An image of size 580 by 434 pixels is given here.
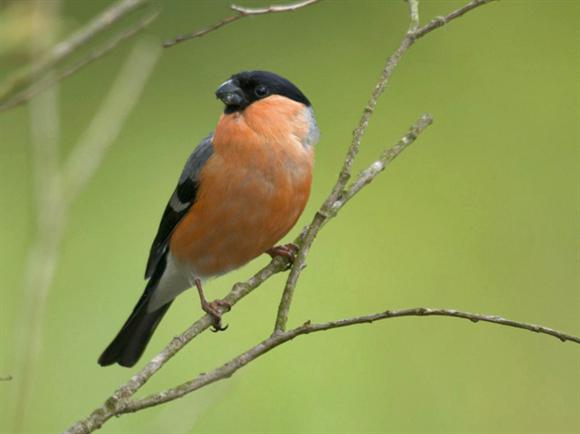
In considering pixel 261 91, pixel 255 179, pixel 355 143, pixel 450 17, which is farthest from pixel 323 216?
pixel 261 91

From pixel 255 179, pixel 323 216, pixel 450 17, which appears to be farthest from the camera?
pixel 255 179

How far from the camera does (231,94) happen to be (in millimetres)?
2955

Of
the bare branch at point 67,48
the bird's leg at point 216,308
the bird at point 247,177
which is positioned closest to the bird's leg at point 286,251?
the bird at point 247,177

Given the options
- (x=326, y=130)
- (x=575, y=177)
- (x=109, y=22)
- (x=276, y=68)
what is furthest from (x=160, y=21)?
(x=109, y=22)

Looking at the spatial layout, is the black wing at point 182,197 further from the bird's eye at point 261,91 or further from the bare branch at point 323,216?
the bare branch at point 323,216

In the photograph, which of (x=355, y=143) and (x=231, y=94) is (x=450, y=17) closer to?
(x=355, y=143)

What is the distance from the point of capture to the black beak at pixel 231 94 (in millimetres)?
2936

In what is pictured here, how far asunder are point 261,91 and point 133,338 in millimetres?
774

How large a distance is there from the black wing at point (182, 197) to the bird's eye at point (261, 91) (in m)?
0.18

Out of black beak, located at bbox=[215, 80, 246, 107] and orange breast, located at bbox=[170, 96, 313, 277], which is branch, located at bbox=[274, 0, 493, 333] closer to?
orange breast, located at bbox=[170, 96, 313, 277]

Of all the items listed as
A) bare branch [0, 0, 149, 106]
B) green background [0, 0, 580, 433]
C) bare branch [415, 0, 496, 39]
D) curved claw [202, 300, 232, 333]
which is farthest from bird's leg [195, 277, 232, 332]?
bare branch [0, 0, 149, 106]

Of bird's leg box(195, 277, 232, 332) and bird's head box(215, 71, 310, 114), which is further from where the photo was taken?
bird's head box(215, 71, 310, 114)

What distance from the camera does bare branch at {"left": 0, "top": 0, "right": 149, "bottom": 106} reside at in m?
1.31

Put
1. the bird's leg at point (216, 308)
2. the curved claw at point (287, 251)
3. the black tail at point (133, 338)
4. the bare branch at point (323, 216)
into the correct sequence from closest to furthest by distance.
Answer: the bare branch at point (323, 216) < the bird's leg at point (216, 308) < the curved claw at point (287, 251) < the black tail at point (133, 338)
